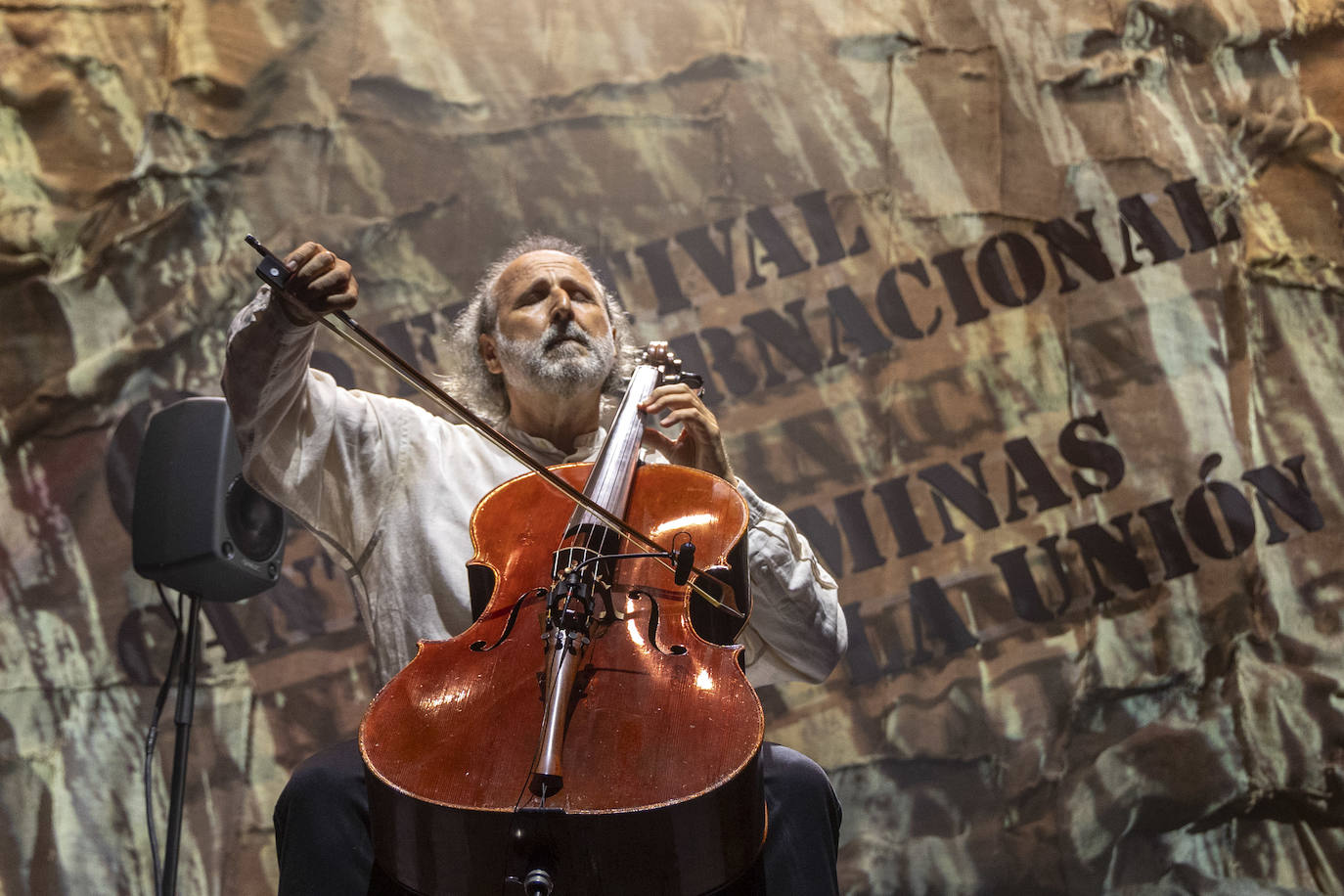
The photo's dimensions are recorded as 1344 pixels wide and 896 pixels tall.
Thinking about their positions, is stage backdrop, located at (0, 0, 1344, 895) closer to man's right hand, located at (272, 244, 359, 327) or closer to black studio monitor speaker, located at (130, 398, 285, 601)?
black studio monitor speaker, located at (130, 398, 285, 601)

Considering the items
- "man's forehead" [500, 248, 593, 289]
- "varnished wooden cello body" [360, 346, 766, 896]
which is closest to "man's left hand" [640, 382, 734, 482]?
"varnished wooden cello body" [360, 346, 766, 896]

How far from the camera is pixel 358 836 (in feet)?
4.03

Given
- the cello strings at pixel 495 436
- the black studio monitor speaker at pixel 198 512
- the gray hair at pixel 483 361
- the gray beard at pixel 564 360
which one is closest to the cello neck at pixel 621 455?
the cello strings at pixel 495 436

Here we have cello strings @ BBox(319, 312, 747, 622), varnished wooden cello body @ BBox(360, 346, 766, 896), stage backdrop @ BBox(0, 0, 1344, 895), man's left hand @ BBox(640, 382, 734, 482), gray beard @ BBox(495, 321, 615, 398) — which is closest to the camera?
varnished wooden cello body @ BBox(360, 346, 766, 896)

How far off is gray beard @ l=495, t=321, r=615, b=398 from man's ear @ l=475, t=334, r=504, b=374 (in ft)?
0.48

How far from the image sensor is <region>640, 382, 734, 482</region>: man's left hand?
5.01 ft

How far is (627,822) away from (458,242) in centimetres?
191

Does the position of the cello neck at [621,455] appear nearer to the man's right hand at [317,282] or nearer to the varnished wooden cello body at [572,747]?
the varnished wooden cello body at [572,747]

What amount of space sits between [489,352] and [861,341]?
3.20 feet

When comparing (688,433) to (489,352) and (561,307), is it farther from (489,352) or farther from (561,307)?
(489,352)

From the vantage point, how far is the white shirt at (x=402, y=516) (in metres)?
1.58

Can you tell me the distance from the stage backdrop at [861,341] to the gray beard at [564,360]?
2.50 ft

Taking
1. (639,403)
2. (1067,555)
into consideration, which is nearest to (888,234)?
(1067,555)

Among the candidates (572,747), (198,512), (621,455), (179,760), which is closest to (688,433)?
(621,455)
